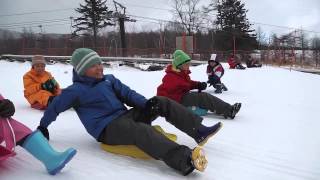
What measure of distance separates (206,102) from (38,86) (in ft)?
8.85

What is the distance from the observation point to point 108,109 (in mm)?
3508

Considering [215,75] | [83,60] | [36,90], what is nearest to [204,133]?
[83,60]

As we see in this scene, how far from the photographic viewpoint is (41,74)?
6.62 metres

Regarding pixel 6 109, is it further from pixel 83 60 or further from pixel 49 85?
pixel 49 85

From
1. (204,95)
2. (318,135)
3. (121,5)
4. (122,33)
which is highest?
(121,5)

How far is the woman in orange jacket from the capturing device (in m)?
6.20

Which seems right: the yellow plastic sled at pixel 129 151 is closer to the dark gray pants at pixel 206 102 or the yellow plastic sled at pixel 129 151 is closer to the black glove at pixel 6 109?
the black glove at pixel 6 109

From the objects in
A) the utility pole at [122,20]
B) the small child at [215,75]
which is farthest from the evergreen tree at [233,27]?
the small child at [215,75]

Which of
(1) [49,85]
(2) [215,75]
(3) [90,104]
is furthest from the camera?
(2) [215,75]

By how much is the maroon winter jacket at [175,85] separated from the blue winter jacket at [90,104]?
1.80 m

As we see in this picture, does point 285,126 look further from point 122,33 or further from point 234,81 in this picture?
point 122,33

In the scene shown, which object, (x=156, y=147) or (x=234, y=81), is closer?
(x=156, y=147)

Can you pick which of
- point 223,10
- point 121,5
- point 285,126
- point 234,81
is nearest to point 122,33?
point 121,5

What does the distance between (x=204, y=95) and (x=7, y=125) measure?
3.09m
